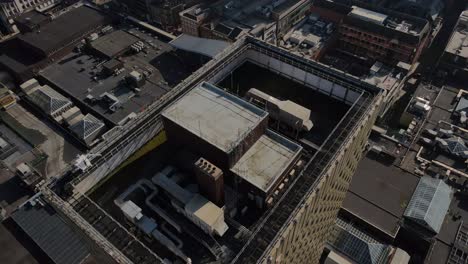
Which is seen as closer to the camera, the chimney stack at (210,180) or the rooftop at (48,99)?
the chimney stack at (210,180)

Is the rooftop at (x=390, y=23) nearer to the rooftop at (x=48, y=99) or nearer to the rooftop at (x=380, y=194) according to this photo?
the rooftop at (x=380, y=194)

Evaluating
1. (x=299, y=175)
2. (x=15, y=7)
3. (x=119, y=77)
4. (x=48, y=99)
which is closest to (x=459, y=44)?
(x=119, y=77)

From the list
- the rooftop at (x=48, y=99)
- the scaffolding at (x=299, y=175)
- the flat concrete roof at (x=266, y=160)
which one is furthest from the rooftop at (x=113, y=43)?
the flat concrete roof at (x=266, y=160)

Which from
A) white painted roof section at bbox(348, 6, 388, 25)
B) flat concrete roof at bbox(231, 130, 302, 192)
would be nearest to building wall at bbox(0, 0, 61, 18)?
white painted roof section at bbox(348, 6, 388, 25)

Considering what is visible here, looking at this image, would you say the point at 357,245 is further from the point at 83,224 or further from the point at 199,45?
the point at 199,45

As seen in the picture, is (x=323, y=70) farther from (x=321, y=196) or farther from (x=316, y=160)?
(x=321, y=196)
